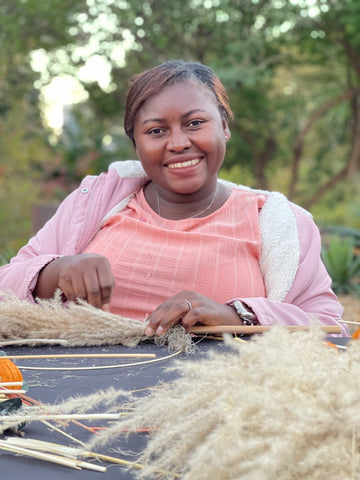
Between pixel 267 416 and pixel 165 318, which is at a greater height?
pixel 267 416

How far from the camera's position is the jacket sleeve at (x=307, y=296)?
1922 mm

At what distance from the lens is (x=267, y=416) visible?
0.77m

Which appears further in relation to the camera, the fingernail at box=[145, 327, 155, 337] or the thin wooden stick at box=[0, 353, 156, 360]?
the fingernail at box=[145, 327, 155, 337]

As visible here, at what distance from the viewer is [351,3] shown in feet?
31.5

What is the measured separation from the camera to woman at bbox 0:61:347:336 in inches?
84.7

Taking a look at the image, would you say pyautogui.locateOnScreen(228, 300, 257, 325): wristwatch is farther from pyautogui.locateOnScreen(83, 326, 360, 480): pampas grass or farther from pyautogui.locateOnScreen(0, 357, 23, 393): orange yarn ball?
pyautogui.locateOnScreen(83, 326, 360, 480): pampas grass

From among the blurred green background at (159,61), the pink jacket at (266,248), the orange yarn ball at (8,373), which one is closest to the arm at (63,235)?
the pink jacket at (266,248)

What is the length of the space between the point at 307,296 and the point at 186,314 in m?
0.58

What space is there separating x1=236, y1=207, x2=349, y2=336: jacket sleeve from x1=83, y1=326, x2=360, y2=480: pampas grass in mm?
1012

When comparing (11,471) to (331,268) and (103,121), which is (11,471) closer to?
(331,268)

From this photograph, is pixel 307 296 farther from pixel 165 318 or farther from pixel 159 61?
pixel 159 61

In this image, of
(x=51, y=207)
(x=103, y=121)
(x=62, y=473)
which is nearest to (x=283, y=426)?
(x=62, y=473)

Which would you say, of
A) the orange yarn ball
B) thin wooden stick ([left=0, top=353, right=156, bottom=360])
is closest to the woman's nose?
thin wooden stick ([left=0, top=353, right=156, bottom=360])

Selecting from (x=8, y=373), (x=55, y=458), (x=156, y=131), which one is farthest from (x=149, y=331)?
(x=156, y=131)
